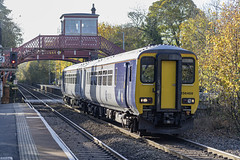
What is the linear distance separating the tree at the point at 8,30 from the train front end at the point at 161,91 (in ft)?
166

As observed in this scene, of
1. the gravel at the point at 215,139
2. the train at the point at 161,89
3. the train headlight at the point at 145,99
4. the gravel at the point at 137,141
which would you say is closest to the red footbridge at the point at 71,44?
the gravel at the point at 137,141

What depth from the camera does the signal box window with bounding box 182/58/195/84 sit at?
1440cm


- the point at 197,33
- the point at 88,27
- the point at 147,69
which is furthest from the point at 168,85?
the point at 88,27

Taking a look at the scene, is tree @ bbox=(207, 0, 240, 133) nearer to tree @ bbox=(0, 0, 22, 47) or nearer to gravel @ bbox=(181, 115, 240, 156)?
gravel @ bbox=(181, 115, 240, 156)

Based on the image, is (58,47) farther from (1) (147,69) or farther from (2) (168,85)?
Result: (2) (168,85)

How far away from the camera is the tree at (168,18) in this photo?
50766 millimetres

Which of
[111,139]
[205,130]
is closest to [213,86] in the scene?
[205,130]

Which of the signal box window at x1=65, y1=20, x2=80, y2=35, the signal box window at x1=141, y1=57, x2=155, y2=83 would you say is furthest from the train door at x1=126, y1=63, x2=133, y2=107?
the signal box window at x1=65, y1=20, x2=80, y2=35

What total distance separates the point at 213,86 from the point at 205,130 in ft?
6.75

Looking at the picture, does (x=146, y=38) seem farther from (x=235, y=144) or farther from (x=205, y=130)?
(x=235, y=144)

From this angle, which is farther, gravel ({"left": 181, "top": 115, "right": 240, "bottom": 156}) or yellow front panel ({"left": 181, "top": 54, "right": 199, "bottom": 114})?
yellow front panel ({"left": 181, "top": 54, "right": 199, "bottom": 114})

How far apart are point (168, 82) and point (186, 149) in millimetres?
2579

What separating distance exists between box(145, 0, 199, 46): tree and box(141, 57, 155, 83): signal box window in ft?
117

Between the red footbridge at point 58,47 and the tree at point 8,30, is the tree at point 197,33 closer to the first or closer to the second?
the red footbridge at point 58,47
